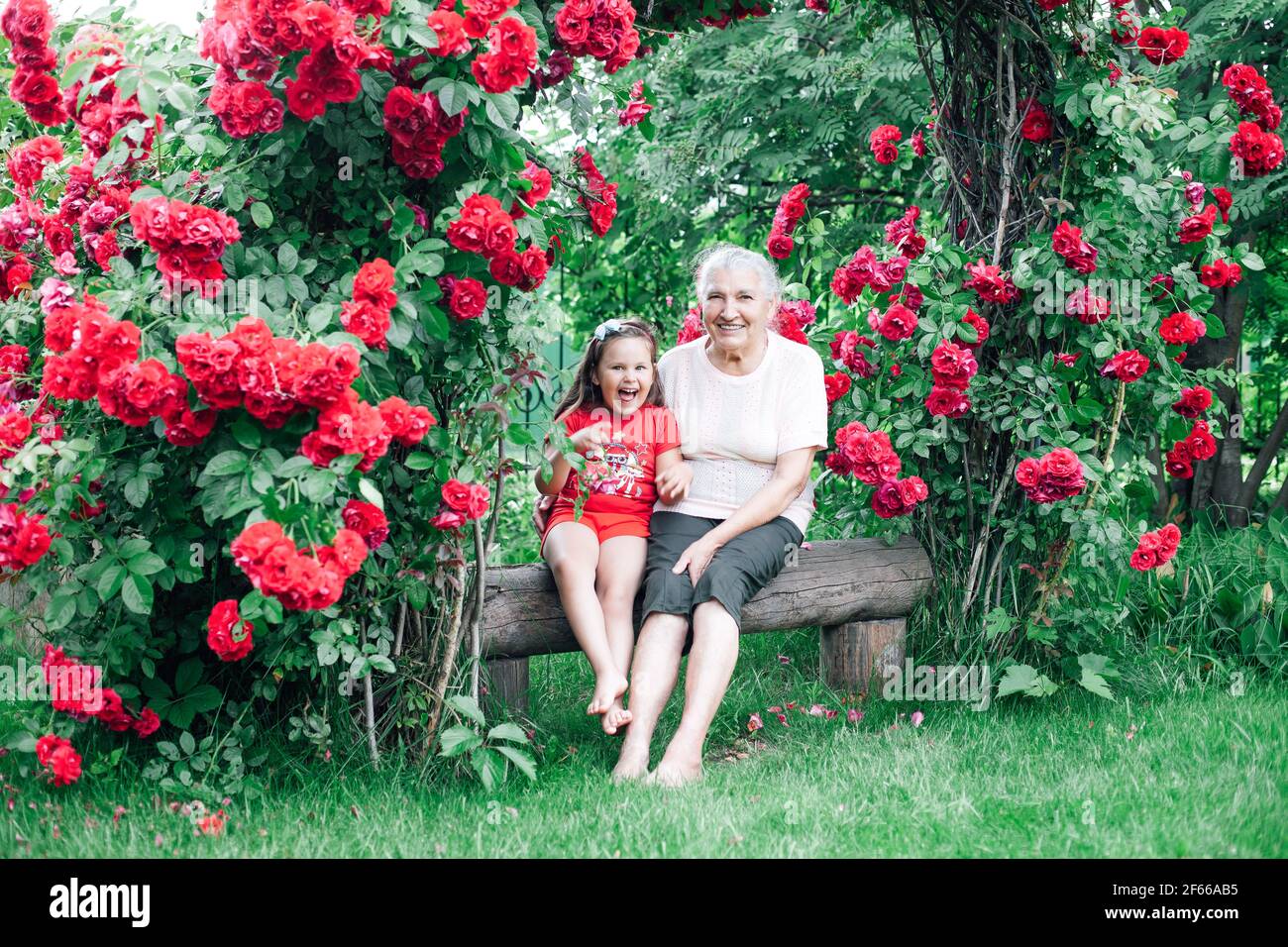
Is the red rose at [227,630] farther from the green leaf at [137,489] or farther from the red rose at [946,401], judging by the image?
the red rose at [946,401]

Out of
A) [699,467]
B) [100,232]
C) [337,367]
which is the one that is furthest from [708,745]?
[100,232]

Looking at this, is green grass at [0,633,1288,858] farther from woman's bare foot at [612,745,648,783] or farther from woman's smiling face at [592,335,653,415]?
woman's smiling face at [592,335,653,415]

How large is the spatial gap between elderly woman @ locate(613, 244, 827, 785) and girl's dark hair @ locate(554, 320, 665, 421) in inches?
3.4

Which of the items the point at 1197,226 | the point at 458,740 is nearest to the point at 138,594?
the point at 458,740

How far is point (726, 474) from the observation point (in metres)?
3.36

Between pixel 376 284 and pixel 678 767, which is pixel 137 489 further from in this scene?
pixel 678 767

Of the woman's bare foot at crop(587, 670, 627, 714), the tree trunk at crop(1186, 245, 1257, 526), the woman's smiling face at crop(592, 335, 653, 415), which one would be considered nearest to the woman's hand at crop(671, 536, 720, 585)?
the woman's bare foot at crop(587, 670, 627, 714)

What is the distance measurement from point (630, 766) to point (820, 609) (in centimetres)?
88

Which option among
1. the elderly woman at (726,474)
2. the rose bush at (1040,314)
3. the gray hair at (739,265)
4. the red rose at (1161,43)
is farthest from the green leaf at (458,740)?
the red rose at (1161,43)

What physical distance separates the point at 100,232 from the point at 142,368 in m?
0.59

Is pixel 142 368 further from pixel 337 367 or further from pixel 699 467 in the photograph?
pixel 699 467

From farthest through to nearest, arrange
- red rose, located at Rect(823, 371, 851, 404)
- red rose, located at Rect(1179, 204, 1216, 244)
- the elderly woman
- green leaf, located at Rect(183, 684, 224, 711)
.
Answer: red rose, located at Rect(823, 371, 851, 404), red rose, located at Rect(1179, 204, 1216, 244), the elderly woman, green leaf, located at Rect(183, 684, 224, 711)

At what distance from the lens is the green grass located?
2328mm

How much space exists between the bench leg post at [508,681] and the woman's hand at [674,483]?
2.02 ft
